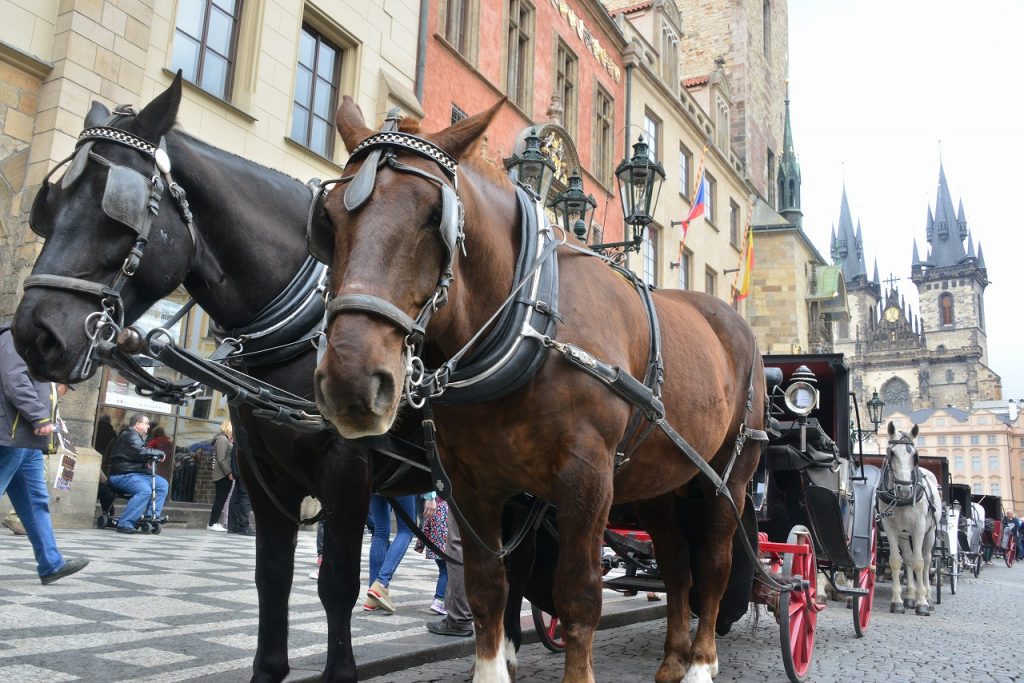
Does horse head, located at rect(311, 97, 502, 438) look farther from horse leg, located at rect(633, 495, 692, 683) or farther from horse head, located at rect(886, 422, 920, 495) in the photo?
horse head, located at rect(886, 422, 920, 495)

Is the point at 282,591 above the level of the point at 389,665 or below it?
above

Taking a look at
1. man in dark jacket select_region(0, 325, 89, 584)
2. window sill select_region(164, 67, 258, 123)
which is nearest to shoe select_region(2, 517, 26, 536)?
man in dark jacket select_region(0, 325, 89, 584)

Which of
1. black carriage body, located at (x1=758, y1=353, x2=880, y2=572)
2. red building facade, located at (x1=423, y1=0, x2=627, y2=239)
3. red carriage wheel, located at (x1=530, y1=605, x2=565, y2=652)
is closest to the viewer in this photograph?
red carriage wheel, located at (x1=530, y1=605, x2=565, y2=652)

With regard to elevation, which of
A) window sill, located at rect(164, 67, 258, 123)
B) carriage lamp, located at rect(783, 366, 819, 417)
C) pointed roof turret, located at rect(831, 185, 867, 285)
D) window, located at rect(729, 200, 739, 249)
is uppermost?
pointed roof turret, located at rect(831, 185, 867, 285)

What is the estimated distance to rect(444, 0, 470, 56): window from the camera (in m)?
16.7

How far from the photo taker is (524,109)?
18.9 metres

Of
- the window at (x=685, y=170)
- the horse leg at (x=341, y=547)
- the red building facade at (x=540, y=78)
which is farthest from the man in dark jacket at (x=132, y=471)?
the window at (x=685, y=170)

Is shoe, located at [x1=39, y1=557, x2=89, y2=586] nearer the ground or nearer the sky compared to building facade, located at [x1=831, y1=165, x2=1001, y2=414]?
nearer the ground

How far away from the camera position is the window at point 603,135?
22484 millimetres

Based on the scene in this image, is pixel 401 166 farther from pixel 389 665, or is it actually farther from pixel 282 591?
pixel 389 665

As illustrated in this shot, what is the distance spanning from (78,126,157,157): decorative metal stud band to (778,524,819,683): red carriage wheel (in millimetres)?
3799

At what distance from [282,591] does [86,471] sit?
26.3 ft

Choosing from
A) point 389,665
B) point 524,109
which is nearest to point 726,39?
point 524,109

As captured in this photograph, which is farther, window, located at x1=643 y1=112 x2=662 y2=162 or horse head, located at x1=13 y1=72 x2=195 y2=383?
window, located at x1=643 y1=112 x2=662 y2=162
